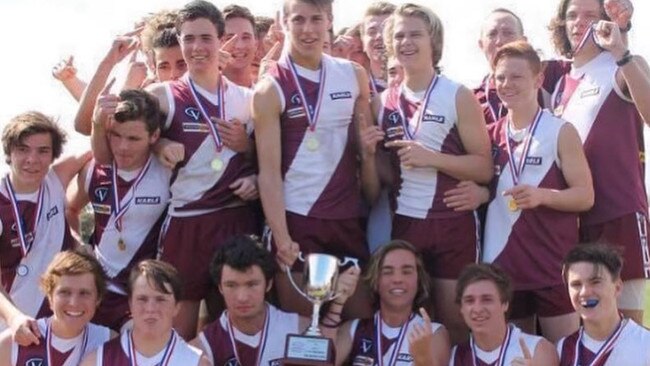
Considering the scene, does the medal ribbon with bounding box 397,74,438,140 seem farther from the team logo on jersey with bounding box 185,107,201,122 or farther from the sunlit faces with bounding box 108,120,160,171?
the sunlit faces with bounding box 108,120,160,171

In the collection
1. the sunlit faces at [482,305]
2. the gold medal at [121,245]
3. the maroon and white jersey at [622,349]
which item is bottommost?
the maroon and white jersey at [622,349]

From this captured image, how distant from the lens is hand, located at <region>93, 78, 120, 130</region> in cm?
598

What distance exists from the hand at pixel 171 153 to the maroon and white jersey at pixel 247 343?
938 millimetres

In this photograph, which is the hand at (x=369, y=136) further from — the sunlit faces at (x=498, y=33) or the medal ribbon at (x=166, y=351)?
the medal ribbon at (x=166, y=351)

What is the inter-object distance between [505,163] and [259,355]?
5.72ft

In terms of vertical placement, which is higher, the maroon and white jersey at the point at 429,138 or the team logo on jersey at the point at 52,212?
the maroon and white jersey at the point at 429,138

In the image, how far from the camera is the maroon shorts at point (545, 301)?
6086mm

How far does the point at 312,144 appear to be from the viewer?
612 cm

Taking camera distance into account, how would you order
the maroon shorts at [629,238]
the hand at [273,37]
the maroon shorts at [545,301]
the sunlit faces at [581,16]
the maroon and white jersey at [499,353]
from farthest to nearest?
the hand at [273,37], the sunlit faces at [581,16], the maroon shorts at [629,238], the maroon shorts at [545,301], the maroon and white jersey at [499,353]

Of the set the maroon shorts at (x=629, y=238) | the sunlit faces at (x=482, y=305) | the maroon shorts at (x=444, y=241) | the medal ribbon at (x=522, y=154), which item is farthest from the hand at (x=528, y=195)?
the maroon shorts at (x=629, y=238)

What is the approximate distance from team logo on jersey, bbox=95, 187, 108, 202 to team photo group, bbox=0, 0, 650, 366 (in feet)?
0.04

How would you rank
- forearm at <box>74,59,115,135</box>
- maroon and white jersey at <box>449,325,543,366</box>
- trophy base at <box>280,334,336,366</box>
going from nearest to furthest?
trophy base at <box>280,334,336,366</box>
maroon and white jersey at <box>449,325,543,366</box>
forearm at <box>74,59,115,135</box>

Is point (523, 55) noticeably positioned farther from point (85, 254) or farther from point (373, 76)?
point (85, 254)

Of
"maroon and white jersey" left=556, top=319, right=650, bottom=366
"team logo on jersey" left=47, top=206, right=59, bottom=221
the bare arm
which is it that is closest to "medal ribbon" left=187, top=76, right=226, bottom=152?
the bare arm
